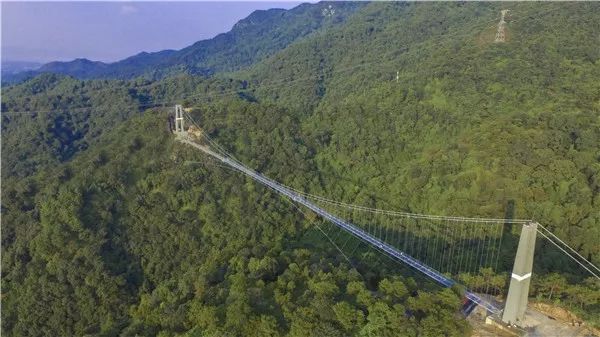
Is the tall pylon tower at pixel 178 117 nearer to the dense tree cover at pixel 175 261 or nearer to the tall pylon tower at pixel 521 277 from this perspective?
the dense tree cover at pixel 175 261

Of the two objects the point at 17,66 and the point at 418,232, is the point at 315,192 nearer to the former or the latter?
the point at 418,232

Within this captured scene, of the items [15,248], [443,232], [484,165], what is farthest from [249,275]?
[484,165]

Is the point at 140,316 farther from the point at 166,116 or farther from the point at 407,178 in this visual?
the point at 407,178

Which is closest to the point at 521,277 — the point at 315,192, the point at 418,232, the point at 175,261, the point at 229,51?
the point at 418,232

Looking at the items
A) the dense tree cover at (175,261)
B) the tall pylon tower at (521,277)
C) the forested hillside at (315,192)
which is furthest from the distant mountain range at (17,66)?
the tall pylon tower at (521,277)

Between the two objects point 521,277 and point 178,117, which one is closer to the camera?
point 521,277
